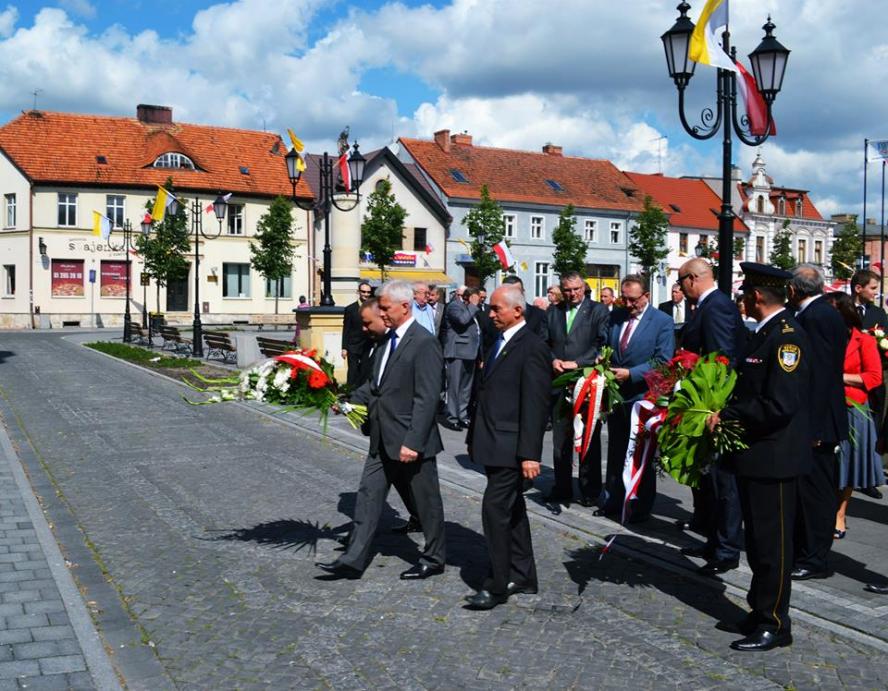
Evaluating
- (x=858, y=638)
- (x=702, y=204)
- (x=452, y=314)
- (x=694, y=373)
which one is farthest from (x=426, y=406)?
(x=702, y=204)

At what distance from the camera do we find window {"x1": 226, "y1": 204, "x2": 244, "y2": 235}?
54875 mm

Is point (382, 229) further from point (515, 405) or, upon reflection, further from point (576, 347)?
point (515, 405)

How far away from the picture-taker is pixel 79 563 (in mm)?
6887

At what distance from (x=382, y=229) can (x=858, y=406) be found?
46.3m

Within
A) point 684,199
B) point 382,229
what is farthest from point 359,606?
point 684,199

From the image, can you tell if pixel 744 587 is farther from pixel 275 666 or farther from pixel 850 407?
pixel 275 666

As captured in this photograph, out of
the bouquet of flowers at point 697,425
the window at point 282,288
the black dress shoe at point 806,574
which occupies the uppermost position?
the window at point 282,288

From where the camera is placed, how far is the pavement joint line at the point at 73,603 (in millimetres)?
4816

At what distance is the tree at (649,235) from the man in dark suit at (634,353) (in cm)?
5345

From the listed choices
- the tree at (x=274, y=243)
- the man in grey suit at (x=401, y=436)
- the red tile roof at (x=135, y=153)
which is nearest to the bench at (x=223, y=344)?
the man in grey suit at (x=401, y=436)

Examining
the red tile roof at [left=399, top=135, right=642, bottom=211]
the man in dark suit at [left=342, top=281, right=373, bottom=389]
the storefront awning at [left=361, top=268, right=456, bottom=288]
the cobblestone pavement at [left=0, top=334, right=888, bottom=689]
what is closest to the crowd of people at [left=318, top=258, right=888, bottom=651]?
the cobblestone pavement at [left=0, top=334, right=888, bottom=689]

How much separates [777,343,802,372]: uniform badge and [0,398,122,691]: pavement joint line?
3779mm

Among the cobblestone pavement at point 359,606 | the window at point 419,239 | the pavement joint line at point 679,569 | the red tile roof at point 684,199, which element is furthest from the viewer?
the red tile roof at point 684,199

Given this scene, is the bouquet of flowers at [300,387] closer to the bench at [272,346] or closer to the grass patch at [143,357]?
the bench at [272,346]
